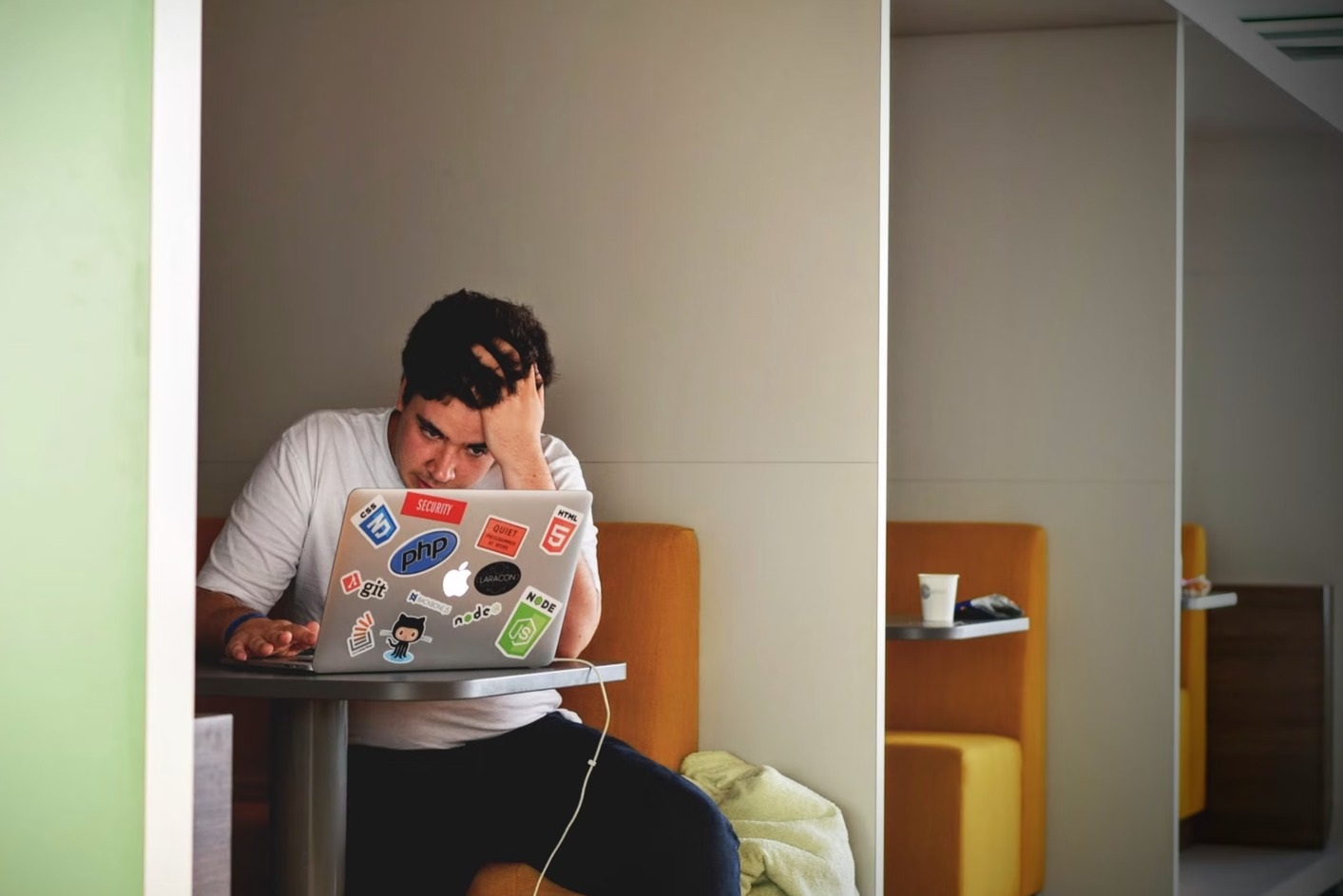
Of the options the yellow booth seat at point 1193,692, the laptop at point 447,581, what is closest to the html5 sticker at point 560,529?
the laptop at point 447,581

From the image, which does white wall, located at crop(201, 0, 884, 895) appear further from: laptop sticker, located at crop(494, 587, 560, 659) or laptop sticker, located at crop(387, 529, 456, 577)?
laptop sticker, located at crop(387, 529, 456, 577)

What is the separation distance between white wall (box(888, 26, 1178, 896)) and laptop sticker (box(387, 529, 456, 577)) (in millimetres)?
2374

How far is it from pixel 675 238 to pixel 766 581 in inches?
29.4

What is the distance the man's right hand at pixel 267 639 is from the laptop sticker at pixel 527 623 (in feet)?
0.88

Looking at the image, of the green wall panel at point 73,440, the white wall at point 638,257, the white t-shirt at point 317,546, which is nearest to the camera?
the green wall panel at point 73,440

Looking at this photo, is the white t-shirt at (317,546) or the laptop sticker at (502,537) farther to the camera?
the white t-shirt at (317,546)

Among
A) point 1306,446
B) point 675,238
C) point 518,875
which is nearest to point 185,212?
point 518,875

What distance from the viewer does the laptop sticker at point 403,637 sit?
2018 millimetres

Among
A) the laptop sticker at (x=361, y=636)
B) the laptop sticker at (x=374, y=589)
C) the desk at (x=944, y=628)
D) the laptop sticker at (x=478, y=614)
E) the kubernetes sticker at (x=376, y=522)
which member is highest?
the kubernetes sticker at (x=376, y=522)

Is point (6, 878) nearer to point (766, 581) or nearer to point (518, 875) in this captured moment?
point (518, 875)

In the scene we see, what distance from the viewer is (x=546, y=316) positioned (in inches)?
129

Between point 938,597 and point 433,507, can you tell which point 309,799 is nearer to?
point 433,507

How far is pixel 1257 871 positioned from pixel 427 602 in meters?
3.64

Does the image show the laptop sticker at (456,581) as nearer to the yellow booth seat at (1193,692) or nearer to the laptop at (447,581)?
the laptop at (447,581)
